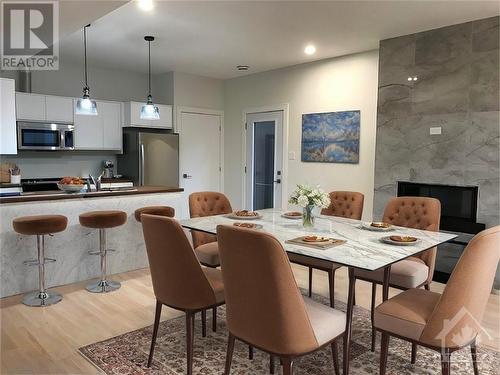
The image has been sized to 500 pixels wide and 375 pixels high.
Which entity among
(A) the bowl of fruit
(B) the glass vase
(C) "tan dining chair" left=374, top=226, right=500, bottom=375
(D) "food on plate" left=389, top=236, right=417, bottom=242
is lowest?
(C) "tan dining chair" left=374, top=226, right=500, bottom=375

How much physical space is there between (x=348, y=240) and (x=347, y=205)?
1.32 m

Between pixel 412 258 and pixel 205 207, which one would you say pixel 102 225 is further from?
pixel 412 258

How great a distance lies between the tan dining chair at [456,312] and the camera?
1.72m

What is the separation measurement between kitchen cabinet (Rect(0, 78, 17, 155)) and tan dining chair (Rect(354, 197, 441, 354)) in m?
4.30

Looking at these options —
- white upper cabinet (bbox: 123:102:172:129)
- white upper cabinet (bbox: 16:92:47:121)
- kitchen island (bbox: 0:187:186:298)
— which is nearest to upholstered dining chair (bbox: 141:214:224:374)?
kitchen island (bbox: 0:187:186:298)

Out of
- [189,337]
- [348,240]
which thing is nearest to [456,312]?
[348,240]

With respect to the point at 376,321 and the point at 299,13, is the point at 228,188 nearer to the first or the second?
the point at 299,13

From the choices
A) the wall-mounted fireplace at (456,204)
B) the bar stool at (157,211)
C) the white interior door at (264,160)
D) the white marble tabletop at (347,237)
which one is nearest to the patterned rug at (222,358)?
the white marble tabletop at (347,237)

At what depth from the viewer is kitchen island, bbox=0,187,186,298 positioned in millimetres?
3521

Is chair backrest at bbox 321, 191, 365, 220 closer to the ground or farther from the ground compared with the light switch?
closer to the ground

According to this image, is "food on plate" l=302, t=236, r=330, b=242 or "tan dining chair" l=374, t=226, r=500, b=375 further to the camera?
"food on plate" l=302, t=236, r=330, b=242

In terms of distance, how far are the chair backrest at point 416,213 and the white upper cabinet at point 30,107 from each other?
4.50 m

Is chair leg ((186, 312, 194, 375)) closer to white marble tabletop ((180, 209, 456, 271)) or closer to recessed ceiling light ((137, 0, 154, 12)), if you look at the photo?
white marble tabletop ((180, 209, 456, 271))

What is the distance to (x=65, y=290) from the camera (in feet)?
12.2
